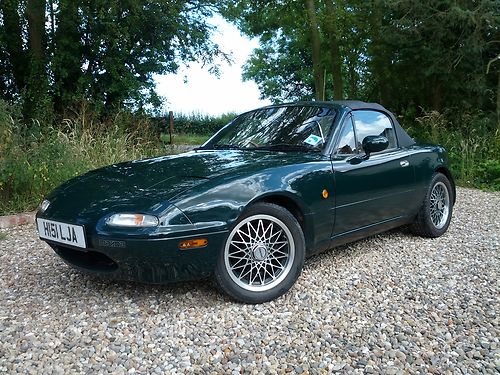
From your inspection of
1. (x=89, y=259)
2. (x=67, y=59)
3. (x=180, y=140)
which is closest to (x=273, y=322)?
(x=89, y=259)

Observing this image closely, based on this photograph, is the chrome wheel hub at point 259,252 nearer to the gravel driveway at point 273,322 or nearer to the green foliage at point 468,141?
the gravel driveway at point 273,322

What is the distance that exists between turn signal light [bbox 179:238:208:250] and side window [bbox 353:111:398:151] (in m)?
1.60

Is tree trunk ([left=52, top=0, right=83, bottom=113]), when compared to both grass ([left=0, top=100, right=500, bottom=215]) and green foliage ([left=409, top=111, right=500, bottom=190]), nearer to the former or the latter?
grass ([left=0, top=100, right=500, bottom=215])

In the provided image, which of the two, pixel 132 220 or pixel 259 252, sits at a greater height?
pixel 132 220

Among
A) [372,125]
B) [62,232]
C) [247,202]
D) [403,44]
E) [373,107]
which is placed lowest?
[62,232]

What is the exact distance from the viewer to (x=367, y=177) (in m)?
3.56

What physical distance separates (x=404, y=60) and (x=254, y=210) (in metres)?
9.55

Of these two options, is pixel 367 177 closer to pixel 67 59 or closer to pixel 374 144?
pixel 374 144

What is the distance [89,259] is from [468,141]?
807cm

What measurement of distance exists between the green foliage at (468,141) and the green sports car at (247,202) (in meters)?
4.83

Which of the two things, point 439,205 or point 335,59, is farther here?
point 335,59

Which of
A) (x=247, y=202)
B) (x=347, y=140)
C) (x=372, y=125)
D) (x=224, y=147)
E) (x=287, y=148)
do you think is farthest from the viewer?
(x=372, y=125)

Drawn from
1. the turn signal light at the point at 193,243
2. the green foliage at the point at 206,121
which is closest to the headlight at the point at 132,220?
the turn signal light at the point at 193,243

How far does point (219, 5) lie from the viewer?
11648mm
